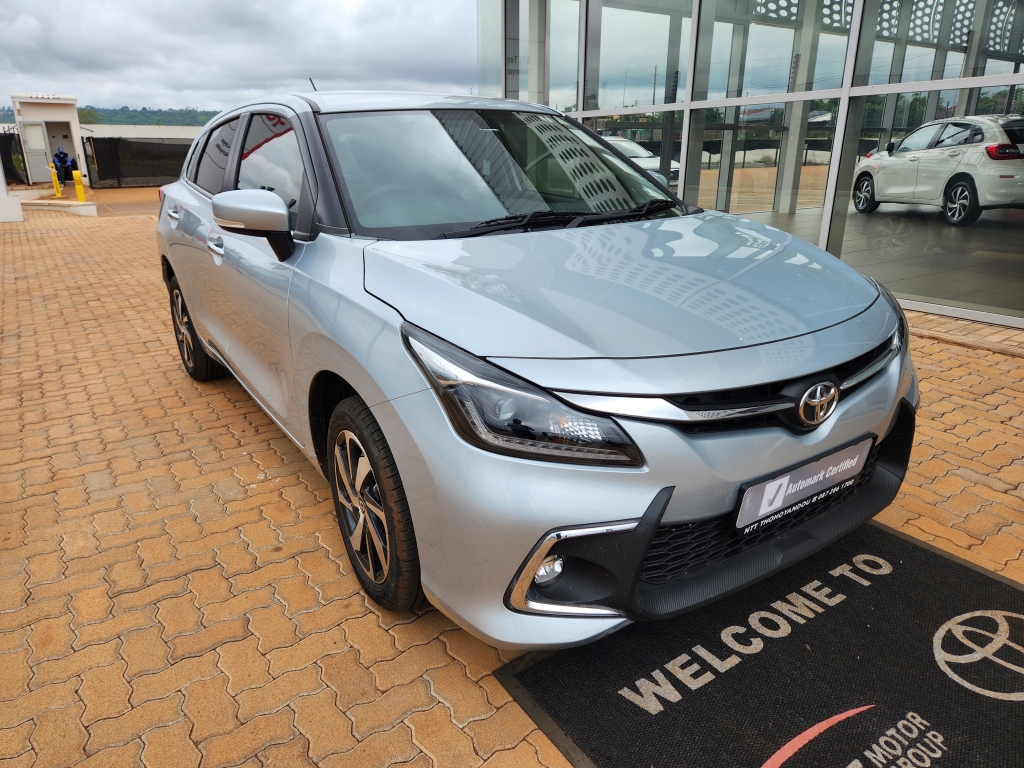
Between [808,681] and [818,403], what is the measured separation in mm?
840

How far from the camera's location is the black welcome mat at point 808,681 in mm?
1838

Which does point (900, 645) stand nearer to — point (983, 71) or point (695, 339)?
point (695, 339)

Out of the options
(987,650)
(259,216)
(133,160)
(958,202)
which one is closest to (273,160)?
(259,216)

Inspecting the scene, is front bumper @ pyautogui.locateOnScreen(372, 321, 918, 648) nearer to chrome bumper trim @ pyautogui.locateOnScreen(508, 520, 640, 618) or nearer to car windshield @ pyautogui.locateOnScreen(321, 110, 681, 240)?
chrome bumper trim @ pyautogui.locateOnScreen(508, 520, 640, 618)

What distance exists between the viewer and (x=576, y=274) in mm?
2098

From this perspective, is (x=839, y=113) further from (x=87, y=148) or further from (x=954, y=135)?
(x=87, y=148)

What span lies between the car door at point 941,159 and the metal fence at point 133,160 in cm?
2733

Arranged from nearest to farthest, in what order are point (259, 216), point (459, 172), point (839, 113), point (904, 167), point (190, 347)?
point (259, 216)
point (459, 172)
point (190, 347)
point (904, 167)
point (839, 113)

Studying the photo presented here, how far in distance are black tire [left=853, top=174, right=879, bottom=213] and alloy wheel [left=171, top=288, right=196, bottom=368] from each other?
5.69 m

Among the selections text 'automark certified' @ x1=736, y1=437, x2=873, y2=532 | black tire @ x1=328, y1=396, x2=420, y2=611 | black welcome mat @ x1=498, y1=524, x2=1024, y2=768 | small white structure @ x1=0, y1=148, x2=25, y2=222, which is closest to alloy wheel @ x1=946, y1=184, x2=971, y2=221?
black welcome mat @ x1=498, y1=524, x2=1024, y2=768

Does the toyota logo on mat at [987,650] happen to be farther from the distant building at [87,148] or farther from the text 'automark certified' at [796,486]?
the distant building at [87,148]

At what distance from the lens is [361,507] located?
2244mm

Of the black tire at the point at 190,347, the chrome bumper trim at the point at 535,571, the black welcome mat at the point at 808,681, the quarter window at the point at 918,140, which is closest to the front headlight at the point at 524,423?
the chrome bumper trim at the point at 535,571

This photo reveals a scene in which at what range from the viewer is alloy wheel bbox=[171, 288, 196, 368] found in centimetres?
449
